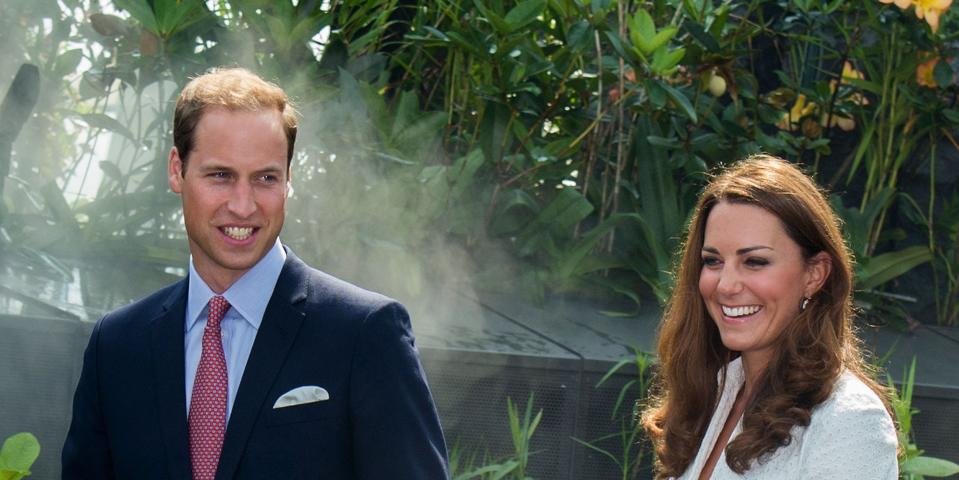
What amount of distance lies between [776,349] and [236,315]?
859mm

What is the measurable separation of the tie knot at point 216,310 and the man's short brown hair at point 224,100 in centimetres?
19

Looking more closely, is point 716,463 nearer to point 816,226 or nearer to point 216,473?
point 816,226

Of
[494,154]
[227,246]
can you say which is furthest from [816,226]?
[494,154]

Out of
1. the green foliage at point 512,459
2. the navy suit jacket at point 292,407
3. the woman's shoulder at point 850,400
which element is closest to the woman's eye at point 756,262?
the woman's shoulder at point 850,400

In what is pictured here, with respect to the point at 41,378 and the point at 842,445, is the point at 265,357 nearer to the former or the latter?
the point at 842,445

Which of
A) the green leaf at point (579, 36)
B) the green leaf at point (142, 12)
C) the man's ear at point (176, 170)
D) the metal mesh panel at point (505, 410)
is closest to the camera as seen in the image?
the man's ear at point (176, 170)

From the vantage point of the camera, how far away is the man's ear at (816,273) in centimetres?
211

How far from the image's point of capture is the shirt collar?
6.05ft

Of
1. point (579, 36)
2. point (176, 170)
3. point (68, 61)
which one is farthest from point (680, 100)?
point (176, 170)

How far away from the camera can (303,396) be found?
1.78 meters

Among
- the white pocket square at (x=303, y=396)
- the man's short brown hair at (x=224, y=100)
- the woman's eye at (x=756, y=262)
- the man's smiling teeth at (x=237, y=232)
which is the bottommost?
the white pocket square at (x=303, y=396)

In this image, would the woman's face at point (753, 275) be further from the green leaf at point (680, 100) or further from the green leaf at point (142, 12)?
the green leaf at point (142, 12)

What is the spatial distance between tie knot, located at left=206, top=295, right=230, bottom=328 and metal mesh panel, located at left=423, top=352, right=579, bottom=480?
1449 mm

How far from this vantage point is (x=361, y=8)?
3.75 meters
